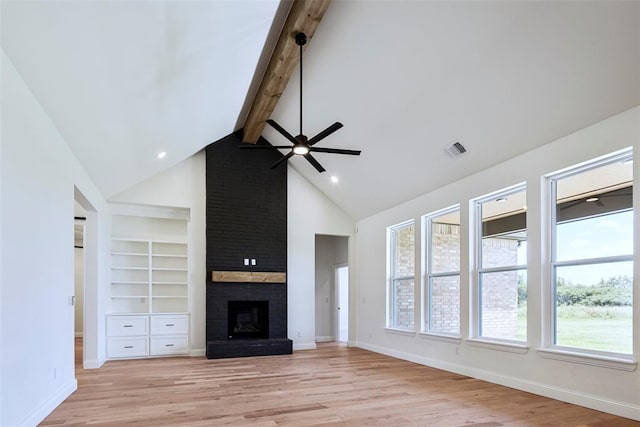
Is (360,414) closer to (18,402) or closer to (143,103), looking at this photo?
(18,402)

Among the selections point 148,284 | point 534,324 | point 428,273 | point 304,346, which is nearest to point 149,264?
point 148,284

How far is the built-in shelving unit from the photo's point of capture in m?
7.36

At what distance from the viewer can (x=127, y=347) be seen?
7.32m

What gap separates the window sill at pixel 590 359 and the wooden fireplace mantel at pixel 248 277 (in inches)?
188

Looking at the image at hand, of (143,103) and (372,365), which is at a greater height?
(143,103)

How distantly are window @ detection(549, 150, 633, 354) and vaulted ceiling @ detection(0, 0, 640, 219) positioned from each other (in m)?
0.58

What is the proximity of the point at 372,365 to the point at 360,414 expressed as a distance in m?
2.71

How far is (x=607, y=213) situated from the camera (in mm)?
4297

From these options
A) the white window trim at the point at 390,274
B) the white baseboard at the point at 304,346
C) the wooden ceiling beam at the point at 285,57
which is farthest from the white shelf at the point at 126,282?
the white window trim at the point at 390,274

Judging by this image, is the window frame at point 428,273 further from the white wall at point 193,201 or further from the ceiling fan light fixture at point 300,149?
the white wall at point 193,201

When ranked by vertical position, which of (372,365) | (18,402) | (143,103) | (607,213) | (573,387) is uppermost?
(143,103)

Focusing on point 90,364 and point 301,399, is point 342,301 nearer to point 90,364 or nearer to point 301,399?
point 90,364

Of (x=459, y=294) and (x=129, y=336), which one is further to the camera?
(x=129, y=336)

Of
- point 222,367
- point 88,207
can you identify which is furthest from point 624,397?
point 88,207
